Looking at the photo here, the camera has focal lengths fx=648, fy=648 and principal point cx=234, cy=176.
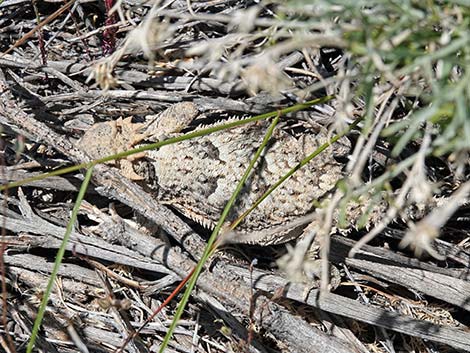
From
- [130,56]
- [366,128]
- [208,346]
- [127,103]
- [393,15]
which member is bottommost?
[208,346]

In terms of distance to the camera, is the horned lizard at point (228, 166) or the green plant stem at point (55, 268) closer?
the green plant stem at point (55, 268)

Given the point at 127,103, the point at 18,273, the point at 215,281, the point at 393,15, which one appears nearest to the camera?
the point at 393,15

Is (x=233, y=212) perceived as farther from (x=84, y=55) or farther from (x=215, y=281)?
(x=84, y=55)

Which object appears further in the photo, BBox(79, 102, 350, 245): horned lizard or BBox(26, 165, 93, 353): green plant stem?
BBox(79, 102, 350, 245): horned lizard

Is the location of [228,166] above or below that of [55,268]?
below

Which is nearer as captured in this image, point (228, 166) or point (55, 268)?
point (55, 268)

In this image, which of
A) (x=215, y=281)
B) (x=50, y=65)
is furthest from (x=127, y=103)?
(x=215, y=281)

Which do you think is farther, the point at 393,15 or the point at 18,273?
the point at 18,273

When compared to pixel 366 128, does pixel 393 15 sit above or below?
above
